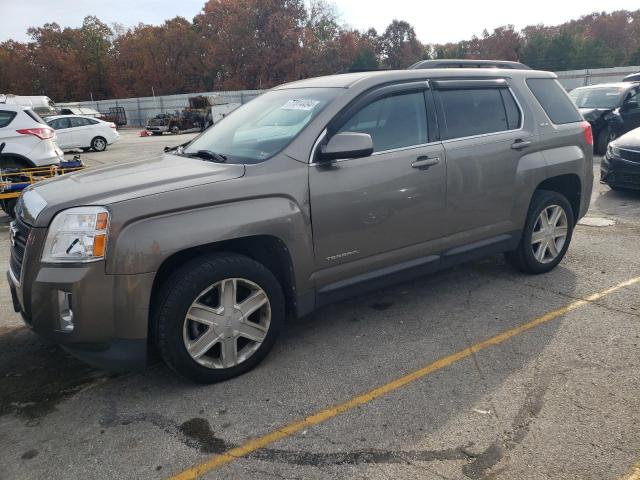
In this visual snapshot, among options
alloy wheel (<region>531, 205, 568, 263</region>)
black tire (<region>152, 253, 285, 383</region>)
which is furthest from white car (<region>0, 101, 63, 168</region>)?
alloy wheel (<region>531, 205, 568, 263</region>)

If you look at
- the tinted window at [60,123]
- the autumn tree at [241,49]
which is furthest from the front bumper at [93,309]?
the autumn tree at [241,49]

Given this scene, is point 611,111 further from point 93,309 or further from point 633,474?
point 93,309

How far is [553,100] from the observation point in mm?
4863

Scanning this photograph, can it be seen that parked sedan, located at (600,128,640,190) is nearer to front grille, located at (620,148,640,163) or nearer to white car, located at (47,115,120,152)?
front grille, located at (620,148,640,163)

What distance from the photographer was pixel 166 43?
227ft

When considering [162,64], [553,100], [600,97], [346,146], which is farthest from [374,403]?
[162,64]

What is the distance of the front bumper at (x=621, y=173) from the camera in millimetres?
8070

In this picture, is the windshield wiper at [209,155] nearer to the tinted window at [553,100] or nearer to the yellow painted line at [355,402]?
the yellow painted line at [355,402]

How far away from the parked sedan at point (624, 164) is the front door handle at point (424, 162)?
19.1 ft

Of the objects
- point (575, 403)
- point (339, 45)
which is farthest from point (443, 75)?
point (339, 45)

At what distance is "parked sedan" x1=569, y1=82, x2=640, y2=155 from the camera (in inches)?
480

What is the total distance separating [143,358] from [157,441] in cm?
48

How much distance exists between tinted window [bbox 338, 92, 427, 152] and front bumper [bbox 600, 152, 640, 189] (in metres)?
5.80

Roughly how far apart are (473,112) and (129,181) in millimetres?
2778
